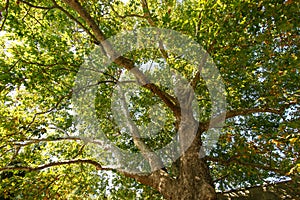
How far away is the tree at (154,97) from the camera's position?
5.84 metres

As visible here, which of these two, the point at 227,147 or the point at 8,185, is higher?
the point at 227,147

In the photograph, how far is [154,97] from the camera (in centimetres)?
970

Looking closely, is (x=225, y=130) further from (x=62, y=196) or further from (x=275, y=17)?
(x=62, y=196)

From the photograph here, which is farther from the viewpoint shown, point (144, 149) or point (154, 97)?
point (154, 97)

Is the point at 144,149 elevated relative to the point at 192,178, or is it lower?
elevated

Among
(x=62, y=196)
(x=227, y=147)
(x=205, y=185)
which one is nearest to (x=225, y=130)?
(x=227, y=147)

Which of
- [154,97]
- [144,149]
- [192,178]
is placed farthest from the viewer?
[154,97]

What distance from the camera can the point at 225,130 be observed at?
895 cm

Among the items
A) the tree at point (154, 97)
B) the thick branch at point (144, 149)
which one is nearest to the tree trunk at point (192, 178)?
the tree at point (154, 97)

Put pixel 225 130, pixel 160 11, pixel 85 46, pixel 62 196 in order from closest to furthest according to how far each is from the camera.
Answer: pixel 62 196 → pixel 85 46 → pixel 225 130 → pixel 160 11

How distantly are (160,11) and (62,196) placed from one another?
831 cm

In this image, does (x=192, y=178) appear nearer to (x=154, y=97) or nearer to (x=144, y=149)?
(x=144, y=149)

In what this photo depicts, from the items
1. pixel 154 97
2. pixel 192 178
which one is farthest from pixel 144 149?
pixel 154 97

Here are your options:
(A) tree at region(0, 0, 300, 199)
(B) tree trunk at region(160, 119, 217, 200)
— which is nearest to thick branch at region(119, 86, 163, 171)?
(A) tree at region(0, 0, 300, 199)
